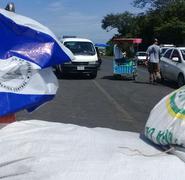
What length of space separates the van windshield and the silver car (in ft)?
14.5

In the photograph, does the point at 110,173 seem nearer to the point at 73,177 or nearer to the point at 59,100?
the point at 73,177

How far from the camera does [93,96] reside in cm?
1602

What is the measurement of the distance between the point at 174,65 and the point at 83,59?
5563 mm

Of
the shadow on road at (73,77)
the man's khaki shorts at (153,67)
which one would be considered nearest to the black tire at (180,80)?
the man's khaki shorts at (153,67)

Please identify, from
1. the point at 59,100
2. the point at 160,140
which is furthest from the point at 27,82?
the point at 59,100

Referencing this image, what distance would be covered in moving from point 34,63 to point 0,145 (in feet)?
1.44

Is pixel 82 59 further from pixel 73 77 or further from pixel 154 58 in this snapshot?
pixel 154 58

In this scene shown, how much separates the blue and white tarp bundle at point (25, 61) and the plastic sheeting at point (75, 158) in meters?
0.17

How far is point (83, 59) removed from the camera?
81.0 feet

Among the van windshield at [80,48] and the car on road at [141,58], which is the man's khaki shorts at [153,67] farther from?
the car on road at [141,58]

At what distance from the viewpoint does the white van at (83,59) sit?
2443 centimetres

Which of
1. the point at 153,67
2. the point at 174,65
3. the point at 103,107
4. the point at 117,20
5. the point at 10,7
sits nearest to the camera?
the point at 10,7

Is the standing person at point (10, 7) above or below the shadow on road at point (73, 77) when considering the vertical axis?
above

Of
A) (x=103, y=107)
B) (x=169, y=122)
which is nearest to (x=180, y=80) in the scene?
(x=103, y=107)
